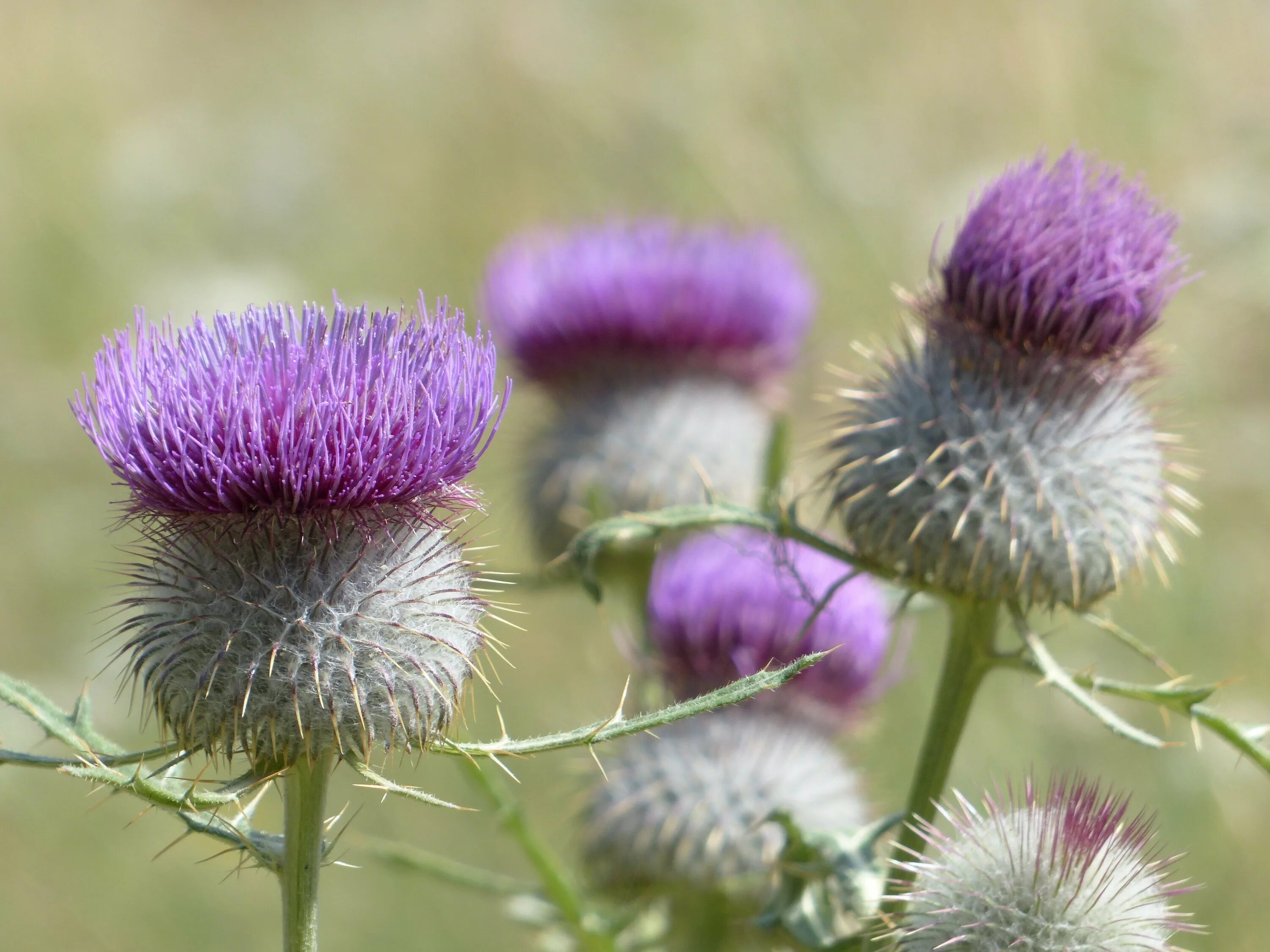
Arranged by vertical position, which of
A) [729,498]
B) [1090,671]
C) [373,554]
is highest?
[729,498]

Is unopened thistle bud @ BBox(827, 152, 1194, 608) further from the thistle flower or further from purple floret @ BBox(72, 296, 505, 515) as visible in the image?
purple floret @ BBox(72, 296, 505, 515)

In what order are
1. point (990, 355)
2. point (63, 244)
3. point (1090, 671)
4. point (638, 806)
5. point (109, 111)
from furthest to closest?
point (109, 111), point (63, 244), point (638, 806), point (990, 355), point (1090, 671)

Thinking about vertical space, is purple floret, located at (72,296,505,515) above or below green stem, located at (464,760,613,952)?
above

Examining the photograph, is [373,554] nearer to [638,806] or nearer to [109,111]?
[638,806]

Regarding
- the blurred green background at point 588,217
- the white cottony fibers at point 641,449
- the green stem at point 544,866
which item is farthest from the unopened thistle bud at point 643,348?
the green stem at point 544,866

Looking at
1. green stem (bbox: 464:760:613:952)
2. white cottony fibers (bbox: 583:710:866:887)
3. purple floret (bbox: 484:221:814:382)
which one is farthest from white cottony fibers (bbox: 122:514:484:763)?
purple floret (bbox: 484:221:814:382)

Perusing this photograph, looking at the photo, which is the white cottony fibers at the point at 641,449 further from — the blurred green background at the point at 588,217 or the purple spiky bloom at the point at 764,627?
the purple spiky bloom at the point at 764,627

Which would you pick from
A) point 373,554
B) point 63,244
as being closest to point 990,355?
point 373,554
